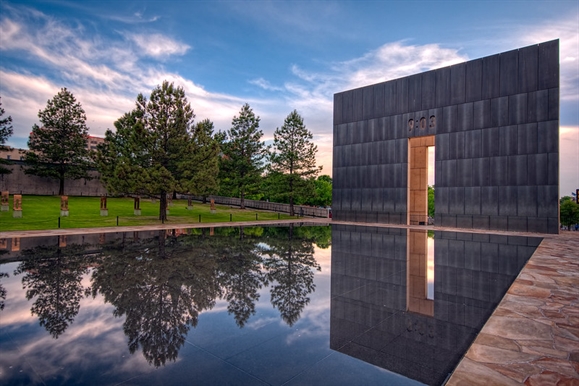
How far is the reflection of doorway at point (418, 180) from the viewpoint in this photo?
3517 cm

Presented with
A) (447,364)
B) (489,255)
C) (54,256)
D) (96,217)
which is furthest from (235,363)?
(96,217)

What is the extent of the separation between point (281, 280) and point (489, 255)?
985 cm

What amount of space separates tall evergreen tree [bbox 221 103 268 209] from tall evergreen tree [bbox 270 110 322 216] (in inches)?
156

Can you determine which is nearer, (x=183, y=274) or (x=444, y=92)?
(x=183, y=274)

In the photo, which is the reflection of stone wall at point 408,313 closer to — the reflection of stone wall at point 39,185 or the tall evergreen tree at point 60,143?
the tall evergreen tree at point 60,143

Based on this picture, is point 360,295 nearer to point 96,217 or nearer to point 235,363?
point 235,363

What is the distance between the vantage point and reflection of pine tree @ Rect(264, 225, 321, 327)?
260 inches

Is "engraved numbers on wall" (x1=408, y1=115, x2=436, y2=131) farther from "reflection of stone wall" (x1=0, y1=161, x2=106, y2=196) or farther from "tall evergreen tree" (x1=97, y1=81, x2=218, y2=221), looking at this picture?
"reflection of stone wall" (x1=0, y1=161, x2=106, y2=196)

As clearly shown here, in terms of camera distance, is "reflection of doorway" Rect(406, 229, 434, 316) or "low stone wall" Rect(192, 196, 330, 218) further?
"low stone wall" Rect(192, 196, 330, 218)

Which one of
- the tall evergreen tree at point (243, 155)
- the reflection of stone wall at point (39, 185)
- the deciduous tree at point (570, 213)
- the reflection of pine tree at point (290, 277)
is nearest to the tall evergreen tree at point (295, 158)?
the tall evergreen tree at point (243, 155)

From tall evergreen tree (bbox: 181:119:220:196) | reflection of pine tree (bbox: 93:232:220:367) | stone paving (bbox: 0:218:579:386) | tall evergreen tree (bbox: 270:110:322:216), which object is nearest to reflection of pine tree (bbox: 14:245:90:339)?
reflection of pine tree (bbox: 93:232:220:367)

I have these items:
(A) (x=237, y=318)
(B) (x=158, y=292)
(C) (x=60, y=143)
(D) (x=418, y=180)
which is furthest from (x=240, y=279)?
(C) (x=60, y=143)

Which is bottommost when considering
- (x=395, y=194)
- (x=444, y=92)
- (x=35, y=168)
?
(x=395, y=194)

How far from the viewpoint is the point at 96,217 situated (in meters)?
26.7
